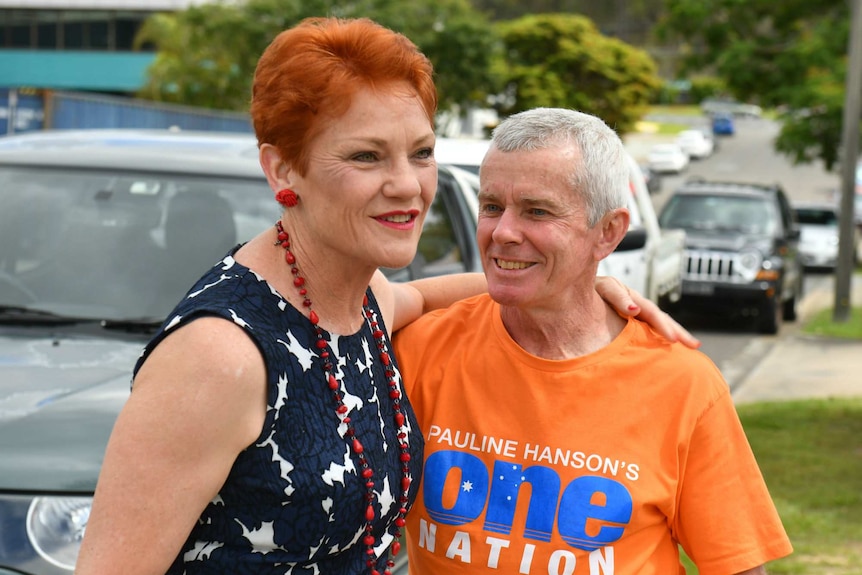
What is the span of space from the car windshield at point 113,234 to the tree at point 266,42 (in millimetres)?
27320

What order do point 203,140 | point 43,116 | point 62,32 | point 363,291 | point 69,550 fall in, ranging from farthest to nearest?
point 62,32
point 43,116
point 203,140
point 69,550
point 363,291

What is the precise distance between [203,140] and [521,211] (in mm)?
3101

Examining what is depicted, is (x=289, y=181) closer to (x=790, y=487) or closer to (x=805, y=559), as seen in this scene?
(x=805, y=559)

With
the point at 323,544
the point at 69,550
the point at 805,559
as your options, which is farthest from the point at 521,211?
the point at 805,559

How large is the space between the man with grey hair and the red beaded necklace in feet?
0.69

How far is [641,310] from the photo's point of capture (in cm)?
258

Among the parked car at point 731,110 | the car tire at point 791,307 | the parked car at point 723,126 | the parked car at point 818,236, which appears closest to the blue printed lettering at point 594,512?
the car tire at point 791,307

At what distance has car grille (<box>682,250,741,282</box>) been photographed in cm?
1587

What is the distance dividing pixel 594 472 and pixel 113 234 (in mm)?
2633

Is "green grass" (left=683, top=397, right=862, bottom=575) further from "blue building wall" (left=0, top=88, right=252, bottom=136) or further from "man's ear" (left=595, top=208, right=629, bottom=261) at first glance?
"blue building wall" (left=0, top=88, right=252, bottom=136)

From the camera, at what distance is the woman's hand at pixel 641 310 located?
2.52 m

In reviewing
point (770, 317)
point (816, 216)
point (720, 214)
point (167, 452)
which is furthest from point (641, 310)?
point (816, 216)

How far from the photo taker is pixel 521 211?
244cm

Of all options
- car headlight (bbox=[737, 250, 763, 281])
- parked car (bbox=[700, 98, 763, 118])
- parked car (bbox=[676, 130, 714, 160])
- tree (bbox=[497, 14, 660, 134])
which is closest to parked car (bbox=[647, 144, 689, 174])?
parked car (bbox=[676, 130, 714, 160])
